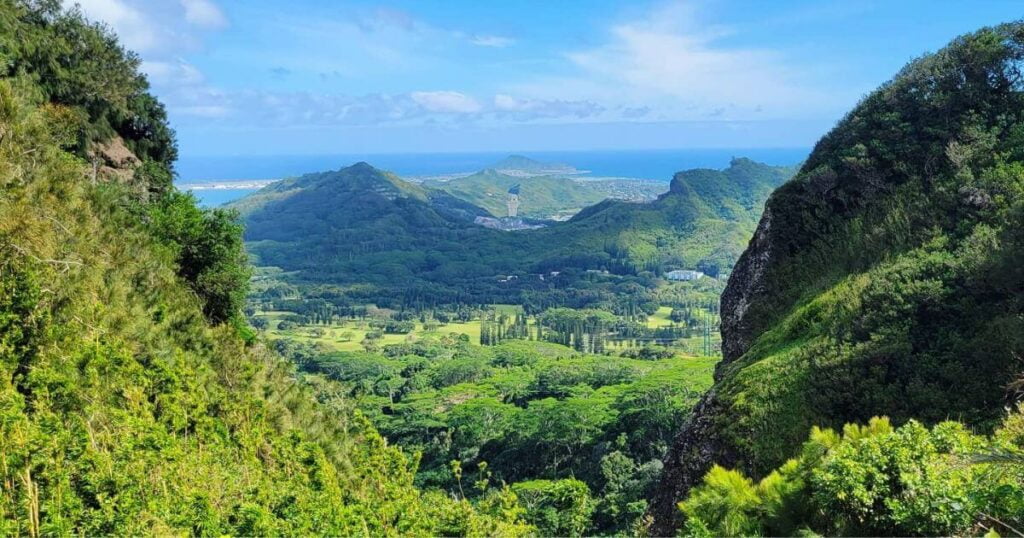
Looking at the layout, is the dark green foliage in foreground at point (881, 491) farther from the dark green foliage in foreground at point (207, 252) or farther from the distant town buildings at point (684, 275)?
the distant town buildings at point (684, 275)

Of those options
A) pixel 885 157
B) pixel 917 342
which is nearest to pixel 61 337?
pixel 917 342

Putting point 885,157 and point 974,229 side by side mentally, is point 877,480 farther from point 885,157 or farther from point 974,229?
point 885,157

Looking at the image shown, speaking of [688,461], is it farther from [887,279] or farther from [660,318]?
[660,318]

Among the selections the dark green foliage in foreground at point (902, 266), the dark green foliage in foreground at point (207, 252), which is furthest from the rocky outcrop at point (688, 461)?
the dark green foliage in foreground at point (207, 252)

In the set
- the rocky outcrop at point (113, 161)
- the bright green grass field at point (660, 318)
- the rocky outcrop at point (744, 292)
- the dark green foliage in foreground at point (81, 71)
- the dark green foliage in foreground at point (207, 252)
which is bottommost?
the bright green grass field at point (660, 318)

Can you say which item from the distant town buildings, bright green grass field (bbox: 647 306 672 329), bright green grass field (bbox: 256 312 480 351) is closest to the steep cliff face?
bright green grass field (bbox: 256 312 480 351)

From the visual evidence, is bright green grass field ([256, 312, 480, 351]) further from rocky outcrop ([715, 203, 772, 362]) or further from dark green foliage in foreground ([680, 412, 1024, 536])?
dark green foliage in foreground ([680, 412, 1024, 536])
